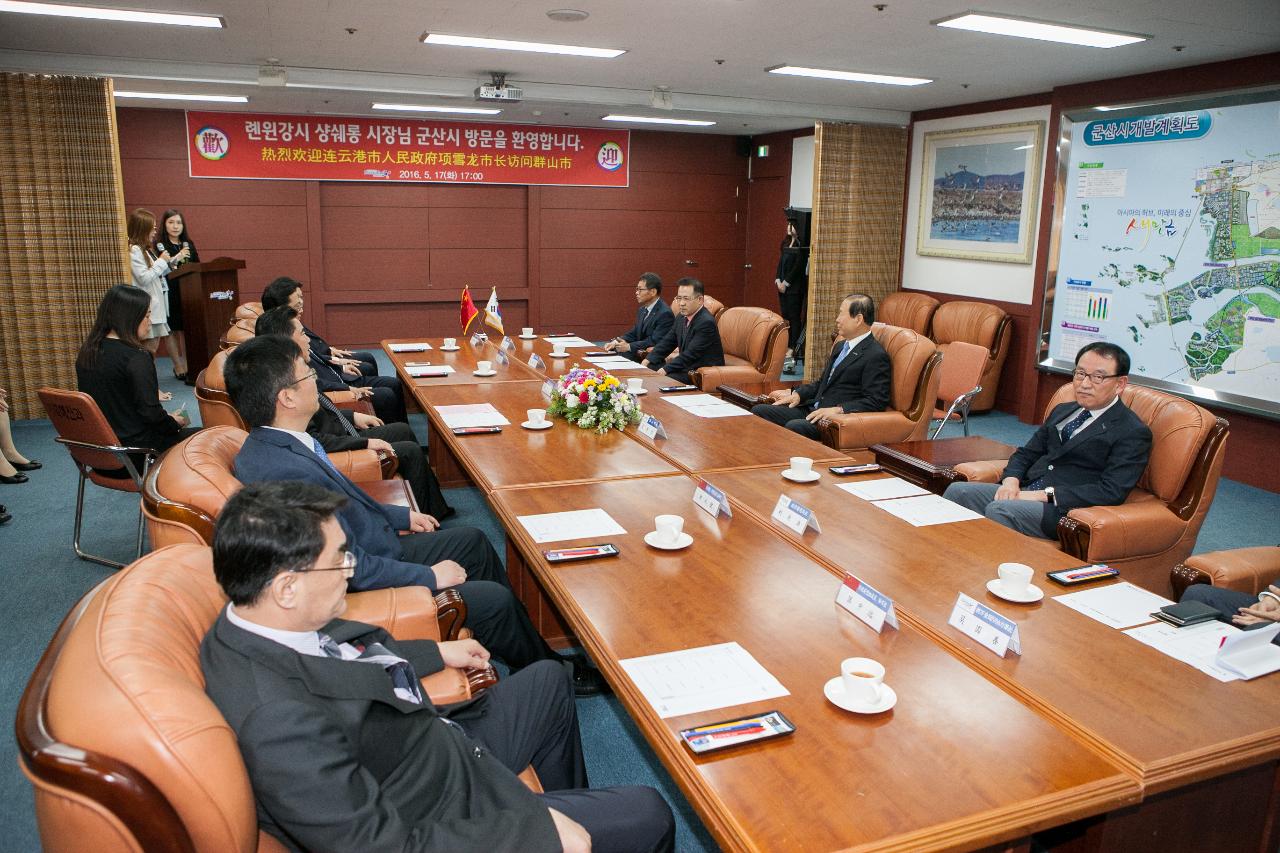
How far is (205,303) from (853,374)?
217 inches

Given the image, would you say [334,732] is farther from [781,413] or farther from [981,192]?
[981,192]

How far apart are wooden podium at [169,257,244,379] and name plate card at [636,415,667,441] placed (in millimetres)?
5228

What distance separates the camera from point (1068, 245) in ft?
22.6

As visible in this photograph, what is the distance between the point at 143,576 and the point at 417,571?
3.32 ft

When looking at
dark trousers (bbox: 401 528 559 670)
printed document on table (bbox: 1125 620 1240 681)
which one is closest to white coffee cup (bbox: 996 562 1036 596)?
printed document on table (bbox: 1125 620 1240 681)

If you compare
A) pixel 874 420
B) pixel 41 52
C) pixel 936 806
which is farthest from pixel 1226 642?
pixel 41 52

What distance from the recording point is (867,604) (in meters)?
1.99

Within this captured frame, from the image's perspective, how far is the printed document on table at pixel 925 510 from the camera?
8.94ft

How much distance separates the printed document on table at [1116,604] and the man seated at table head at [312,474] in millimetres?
1524

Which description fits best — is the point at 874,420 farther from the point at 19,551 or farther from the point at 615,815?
the point at 19,551

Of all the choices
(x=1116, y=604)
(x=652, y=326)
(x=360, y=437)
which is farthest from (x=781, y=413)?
(x=1116, y=604)

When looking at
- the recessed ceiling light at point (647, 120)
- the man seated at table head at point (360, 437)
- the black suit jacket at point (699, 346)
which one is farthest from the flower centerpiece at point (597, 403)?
the recessed ceiling light at point (647, 120)

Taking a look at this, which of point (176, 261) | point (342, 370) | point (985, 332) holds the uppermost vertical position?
point (176, 261)

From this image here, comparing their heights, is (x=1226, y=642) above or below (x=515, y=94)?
below
